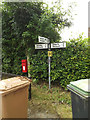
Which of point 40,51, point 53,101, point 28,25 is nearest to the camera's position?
point 53,101

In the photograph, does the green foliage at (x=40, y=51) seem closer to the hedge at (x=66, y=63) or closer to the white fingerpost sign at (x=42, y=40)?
the hedge at (x=66, y=63)

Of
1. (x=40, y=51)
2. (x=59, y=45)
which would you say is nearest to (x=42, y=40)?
(x=59, y=45)

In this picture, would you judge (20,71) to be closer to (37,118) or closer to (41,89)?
(41,89)

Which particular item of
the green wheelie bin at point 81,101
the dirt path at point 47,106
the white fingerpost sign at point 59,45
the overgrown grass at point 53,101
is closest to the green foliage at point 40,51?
the white fingerpost sign at point 59,45

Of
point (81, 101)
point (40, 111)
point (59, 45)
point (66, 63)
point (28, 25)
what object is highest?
point (28, 25)

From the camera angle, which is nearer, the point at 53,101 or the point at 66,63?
the point at 53,101

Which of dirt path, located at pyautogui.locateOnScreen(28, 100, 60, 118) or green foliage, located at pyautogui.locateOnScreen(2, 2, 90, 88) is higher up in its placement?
green foliage, located at pyautogui.locateOnScreen(2, 2, 90, 88)

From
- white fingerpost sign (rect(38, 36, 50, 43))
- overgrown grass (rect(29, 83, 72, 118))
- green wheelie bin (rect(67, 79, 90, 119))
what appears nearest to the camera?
green wheelie bin (rect(67, 79, 90, 119))

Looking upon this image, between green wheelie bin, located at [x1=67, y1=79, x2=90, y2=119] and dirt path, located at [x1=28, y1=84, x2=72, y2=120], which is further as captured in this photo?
dirt path, located at [x1=28, y1=84, x2=72, y2=120]

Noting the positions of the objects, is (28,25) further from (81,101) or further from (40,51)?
(81,101)

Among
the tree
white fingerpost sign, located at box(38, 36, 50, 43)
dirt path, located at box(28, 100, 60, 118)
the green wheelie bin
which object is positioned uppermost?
the tree

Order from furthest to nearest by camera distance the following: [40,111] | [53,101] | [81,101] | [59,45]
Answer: [59,45], [53,101], [40,111], [81,101]

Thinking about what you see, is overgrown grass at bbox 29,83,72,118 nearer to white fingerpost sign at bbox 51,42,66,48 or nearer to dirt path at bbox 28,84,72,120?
dirt path at bbox 28,84,72,120

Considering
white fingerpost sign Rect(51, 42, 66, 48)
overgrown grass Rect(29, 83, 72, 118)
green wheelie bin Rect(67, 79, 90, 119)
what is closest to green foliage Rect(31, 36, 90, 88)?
white fingerpost sign Rect(51, 42, 66, 48)
